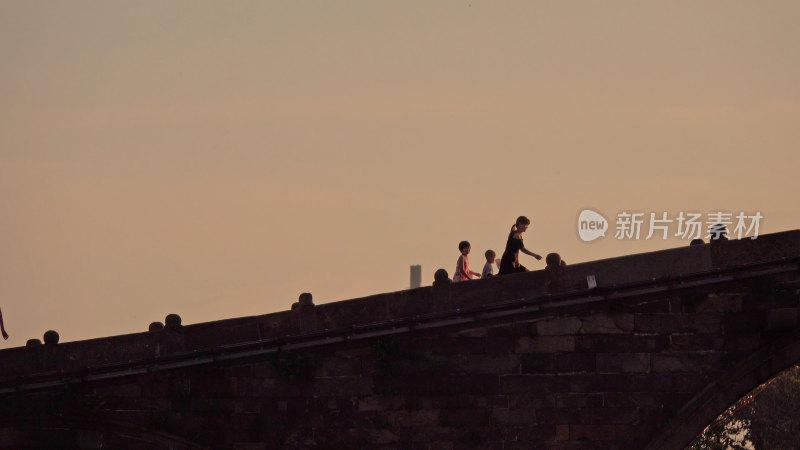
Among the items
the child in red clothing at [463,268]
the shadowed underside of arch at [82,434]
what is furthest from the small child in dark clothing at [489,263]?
the shadowed underside of arch at [82,434]

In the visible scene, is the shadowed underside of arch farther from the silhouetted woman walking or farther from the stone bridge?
the silhouetted woman walking

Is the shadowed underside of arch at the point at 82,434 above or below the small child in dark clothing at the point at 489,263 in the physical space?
below

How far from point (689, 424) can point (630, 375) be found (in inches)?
43.0

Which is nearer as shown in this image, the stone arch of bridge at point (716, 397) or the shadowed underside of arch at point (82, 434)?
the stone arch of bridge at point (716, 397)

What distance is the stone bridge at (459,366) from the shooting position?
100 ft

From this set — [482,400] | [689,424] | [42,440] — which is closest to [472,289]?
[482,400]

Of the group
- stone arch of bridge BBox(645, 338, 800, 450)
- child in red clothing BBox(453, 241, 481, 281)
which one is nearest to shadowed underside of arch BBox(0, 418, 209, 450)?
child in red clothing BBox(453, 241, 481, 281)

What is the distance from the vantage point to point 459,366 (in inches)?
1217

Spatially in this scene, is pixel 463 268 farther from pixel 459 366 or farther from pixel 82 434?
pixel 82 434

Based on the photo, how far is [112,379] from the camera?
102ft

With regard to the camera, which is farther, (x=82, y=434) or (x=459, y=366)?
(x=82, y=434)

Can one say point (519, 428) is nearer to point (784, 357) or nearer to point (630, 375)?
point (630, 375)

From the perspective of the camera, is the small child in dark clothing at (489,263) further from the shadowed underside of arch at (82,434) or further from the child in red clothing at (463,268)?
the shadowed underside of arch at (82,434)

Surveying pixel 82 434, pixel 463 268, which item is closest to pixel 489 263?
pixel 463 268
